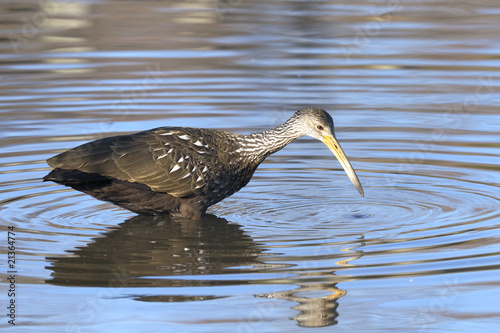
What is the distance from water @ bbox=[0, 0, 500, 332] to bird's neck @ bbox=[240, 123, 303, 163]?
0.60 metres

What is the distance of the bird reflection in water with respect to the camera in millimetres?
7191

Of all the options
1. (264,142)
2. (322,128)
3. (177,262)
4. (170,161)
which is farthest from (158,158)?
(322,128)

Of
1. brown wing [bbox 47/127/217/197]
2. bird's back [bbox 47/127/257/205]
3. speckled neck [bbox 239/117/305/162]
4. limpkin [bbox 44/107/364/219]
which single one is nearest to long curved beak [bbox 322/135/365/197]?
limpkin [bbox 44/107/364/219]

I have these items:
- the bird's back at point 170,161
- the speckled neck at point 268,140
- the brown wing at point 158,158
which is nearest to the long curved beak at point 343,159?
the speckled neck at point 268,140

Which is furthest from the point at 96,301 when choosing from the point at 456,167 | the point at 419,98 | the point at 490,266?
the point at 419,98

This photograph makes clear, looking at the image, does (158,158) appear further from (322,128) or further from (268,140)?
(322,128)

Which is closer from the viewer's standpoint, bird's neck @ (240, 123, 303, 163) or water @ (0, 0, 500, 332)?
water @ (0, 0, 500, 332)

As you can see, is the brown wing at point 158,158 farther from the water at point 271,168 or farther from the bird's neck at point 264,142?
the water at point 271,168

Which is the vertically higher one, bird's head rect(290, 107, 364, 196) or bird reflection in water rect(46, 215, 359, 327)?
bird's head rect(290, 107, 364, 196)

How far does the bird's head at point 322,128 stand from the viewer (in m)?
9.45

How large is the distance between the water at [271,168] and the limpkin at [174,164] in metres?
0.31

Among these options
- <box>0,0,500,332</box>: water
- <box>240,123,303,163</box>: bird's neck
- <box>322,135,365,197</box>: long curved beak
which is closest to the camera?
<box>0,0,500,332</box>: water

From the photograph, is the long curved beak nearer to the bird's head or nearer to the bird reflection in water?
the bird's head

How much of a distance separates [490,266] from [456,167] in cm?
364
